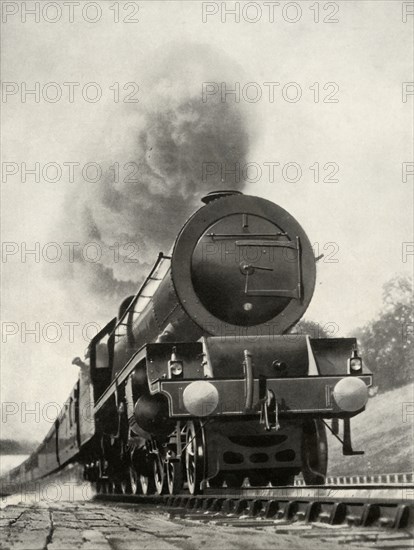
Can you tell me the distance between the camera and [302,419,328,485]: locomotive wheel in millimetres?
6926

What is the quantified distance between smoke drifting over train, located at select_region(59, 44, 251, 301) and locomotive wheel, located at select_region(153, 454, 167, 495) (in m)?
5.87

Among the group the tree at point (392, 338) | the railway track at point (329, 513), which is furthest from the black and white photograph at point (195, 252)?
the tree at point (392, 338)

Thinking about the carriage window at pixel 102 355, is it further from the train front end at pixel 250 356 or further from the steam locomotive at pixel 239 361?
the train front end at pixel 250 356

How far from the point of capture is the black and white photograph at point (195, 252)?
6059 mm

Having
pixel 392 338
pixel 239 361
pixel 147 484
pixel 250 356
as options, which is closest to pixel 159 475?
pixel 147 484

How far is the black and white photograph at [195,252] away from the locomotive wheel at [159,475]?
39 millimetres

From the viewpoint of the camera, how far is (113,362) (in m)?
9.29

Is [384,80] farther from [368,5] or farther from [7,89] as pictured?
[7,89]

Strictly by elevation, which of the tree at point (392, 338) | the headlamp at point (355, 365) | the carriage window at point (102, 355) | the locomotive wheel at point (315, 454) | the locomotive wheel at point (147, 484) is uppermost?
the tree at point (392, 338)

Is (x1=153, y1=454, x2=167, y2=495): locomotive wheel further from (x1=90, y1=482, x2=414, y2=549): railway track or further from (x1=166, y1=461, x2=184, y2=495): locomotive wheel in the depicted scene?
(x1=90, y1=482, x2=414, y2=549): railway track

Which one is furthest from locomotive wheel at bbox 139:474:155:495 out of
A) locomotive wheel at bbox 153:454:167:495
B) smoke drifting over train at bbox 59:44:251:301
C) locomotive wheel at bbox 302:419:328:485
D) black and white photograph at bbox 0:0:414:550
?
smoke drifting over train at bbox 59:44:251:301

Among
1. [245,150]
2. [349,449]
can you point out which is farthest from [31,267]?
[349,449]

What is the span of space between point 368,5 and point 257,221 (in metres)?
3.65

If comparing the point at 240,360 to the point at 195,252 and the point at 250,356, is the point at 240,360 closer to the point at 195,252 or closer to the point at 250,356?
the point at 250,356
